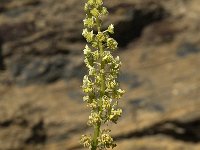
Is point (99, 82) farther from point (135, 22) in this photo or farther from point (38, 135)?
point (135, 22)

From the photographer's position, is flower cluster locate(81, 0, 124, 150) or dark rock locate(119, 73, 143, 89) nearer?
flower cluster locate(81, 0, 124, 150)

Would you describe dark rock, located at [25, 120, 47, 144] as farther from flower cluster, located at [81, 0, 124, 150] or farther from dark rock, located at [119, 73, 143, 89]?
flower cluster, located at [81, 0, 124, 150]

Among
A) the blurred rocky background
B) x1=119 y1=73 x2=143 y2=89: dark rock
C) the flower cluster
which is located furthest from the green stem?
x1=119 y1=73 x2=143 y2=89: dark rock

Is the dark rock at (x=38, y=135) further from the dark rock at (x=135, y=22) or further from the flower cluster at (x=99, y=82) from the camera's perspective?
the flower cluster at (x=99, y=82)

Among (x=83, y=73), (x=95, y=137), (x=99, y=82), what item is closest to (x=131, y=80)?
(x=83, y=73)

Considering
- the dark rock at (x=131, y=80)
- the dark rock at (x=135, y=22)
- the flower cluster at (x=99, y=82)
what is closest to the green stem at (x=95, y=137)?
the flower cluster at (x=99, y=82)
